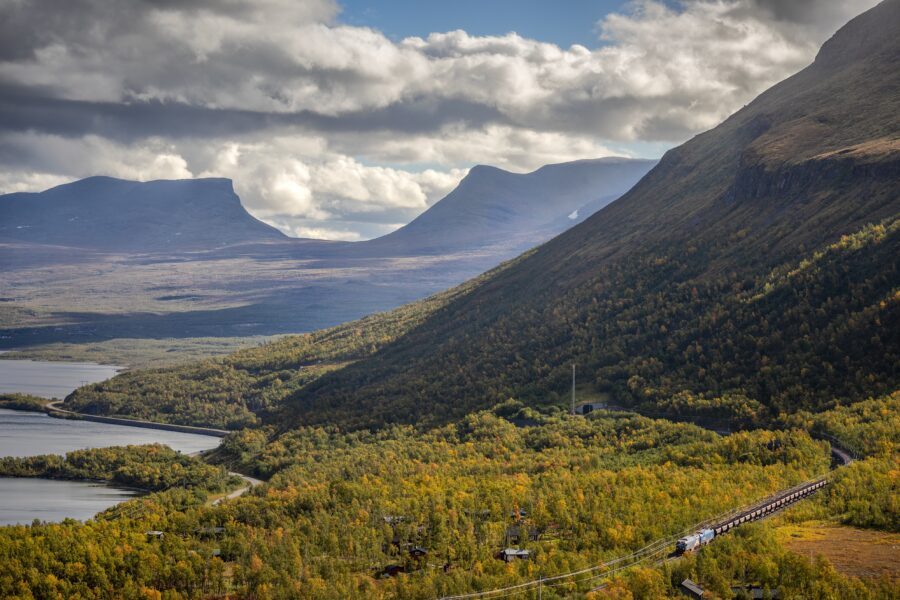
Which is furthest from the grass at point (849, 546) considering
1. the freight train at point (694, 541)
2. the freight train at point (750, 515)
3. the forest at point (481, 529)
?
the freight train at point (694, 541)

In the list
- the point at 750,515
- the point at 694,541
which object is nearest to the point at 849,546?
the point at 750,515

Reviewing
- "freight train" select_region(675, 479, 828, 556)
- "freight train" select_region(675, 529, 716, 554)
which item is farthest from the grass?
"freight train" select_region(675, 529, 716, 554)

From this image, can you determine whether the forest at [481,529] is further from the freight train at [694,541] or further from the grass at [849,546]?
the freight train at [694,541]

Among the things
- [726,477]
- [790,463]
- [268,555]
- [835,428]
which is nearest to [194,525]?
[268,555]

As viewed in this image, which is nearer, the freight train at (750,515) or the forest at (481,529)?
the forest at (481,529)

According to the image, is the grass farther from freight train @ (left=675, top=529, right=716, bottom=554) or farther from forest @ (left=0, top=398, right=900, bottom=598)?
freight train @ (left=675, top=529, right=716, bottom=554)

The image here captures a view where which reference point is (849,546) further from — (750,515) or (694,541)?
(694,541)
